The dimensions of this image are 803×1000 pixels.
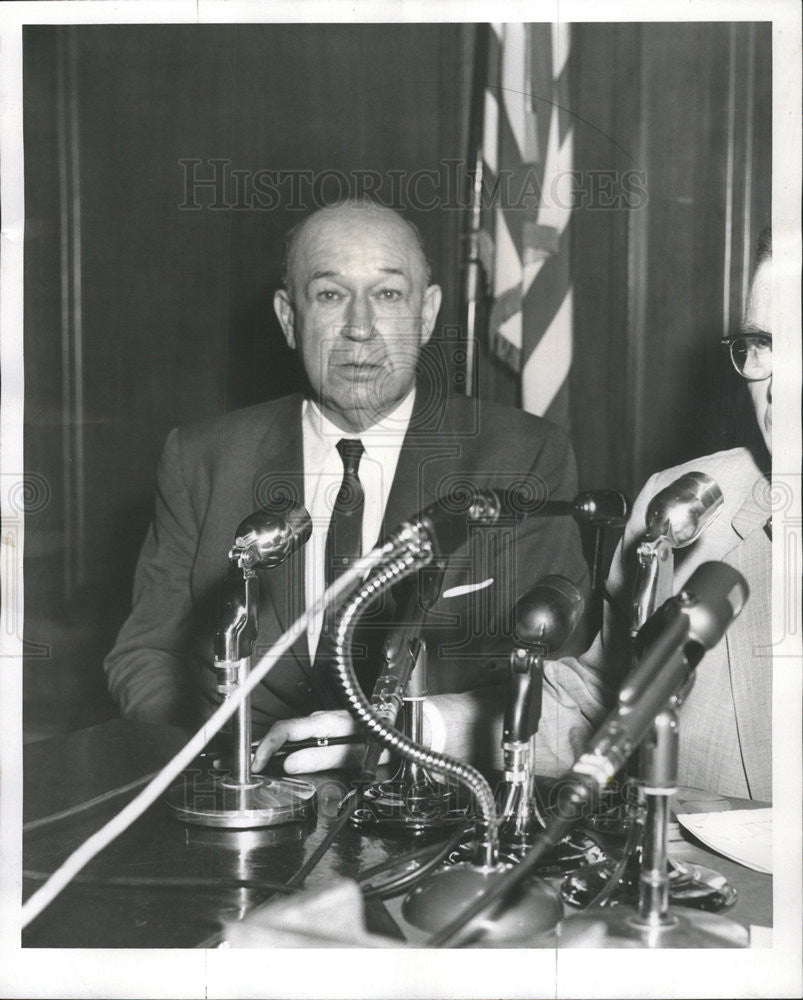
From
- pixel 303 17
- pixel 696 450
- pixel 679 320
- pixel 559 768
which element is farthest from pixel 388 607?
pixel 303 17

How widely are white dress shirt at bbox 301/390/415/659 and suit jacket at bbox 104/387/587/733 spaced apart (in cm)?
2

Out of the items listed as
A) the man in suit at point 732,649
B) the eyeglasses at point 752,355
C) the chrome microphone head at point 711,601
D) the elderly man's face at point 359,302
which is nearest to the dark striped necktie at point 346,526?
the elderly man's face at point 359,302

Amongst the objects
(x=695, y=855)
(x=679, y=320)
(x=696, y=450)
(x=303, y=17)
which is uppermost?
(x=303, y=17)

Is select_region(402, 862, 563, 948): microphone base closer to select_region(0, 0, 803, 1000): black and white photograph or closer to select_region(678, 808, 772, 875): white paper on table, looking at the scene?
select_region(0, 0, 803, 1000): black and white photograph

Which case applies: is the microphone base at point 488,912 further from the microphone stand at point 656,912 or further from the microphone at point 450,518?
the microphone at point 450,518

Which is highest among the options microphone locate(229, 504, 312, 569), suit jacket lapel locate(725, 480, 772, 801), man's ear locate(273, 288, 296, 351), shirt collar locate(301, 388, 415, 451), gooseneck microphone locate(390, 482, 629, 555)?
man's ear locate(273, 288, 296, 351)

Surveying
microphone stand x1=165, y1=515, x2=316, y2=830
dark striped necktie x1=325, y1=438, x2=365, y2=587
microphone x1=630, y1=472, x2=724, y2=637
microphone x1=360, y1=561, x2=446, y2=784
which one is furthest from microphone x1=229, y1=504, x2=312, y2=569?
dark striped necktie x1=325, y1=438, x2=365, y2=587

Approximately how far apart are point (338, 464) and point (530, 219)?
1.72 ft

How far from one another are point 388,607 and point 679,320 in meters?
0.60

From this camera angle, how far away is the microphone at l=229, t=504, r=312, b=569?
103 centimetres

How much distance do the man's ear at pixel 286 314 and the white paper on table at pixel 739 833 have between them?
981 mm

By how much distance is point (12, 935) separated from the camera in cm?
104

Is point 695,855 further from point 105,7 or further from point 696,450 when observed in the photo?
point 105,7

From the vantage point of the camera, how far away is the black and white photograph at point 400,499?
0.91 metres
